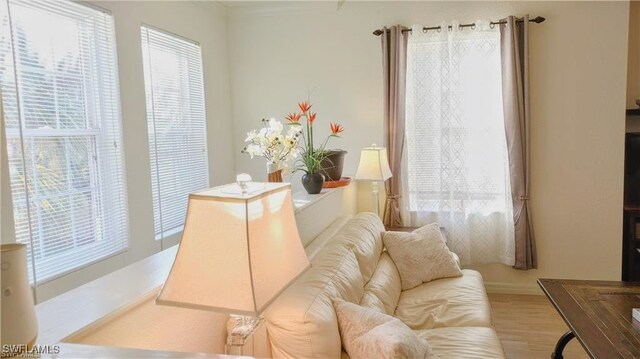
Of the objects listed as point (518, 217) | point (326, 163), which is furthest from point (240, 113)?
point (518, 217)

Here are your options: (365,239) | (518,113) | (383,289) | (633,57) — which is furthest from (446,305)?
(633,57)

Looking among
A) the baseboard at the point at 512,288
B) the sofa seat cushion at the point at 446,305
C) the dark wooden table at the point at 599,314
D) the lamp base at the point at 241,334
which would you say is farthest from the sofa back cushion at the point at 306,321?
the baseboard at the point at 512,288

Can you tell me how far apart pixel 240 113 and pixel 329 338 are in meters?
3.20

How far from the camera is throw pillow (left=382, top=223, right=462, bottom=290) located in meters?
3.02

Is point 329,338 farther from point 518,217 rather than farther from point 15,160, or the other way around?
point 518,217

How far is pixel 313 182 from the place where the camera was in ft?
9.80

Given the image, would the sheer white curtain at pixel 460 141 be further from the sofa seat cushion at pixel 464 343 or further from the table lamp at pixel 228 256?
the table lamp at pixel 228 256

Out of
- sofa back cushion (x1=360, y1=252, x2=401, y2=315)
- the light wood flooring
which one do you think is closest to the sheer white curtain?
the light wood flooring

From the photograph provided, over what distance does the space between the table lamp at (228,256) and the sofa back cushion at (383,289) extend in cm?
122

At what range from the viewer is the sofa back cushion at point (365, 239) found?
8.45 feet

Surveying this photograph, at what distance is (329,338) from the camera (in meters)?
1.69

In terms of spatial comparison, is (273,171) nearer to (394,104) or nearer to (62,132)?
(62,132)

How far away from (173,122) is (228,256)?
273cm

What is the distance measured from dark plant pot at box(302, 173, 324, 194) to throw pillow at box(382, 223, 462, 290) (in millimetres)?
612
